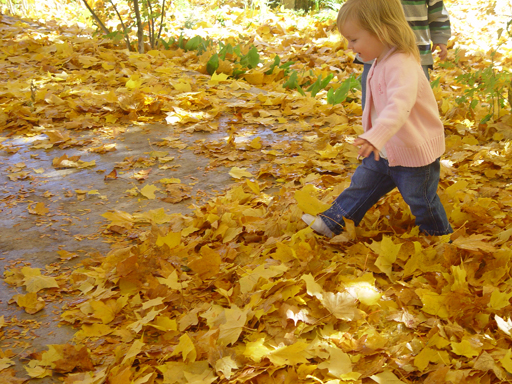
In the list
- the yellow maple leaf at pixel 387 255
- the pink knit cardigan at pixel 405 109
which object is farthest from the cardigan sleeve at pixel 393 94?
the yellow maple leaf at pixel 387 255

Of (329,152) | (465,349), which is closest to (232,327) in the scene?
(465,349)

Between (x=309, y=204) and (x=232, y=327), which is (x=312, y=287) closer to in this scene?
(x=232, y=327)

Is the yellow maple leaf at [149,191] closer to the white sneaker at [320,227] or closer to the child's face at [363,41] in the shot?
the white sneaker at [320,227]

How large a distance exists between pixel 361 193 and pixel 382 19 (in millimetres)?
750

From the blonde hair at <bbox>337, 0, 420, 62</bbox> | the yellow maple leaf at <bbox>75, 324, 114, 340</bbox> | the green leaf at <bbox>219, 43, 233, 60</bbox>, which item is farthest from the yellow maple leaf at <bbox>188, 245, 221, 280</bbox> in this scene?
the green leaf at <bbox>219, 43, 233, 60</bbox>

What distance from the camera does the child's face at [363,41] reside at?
5.87ft

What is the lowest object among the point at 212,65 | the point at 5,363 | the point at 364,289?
the point at 5,363

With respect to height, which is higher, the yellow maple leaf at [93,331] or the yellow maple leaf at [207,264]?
the yellow maple leaf at [207,264]

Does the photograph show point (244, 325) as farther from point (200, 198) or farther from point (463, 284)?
point (200, 198)

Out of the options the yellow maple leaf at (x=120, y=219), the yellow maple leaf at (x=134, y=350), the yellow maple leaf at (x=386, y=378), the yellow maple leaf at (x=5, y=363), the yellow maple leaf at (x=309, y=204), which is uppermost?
the yellow maple leaf at (x=309, y=204)

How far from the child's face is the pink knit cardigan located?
41mm

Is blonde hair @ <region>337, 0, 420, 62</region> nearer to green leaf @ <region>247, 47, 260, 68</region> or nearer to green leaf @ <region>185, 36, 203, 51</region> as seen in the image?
green leaf @ <region>247, 47, 260, 68</region>

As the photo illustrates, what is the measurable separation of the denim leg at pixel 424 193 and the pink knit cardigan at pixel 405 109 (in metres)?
0.06

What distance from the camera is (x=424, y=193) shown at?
1956 millimetres
